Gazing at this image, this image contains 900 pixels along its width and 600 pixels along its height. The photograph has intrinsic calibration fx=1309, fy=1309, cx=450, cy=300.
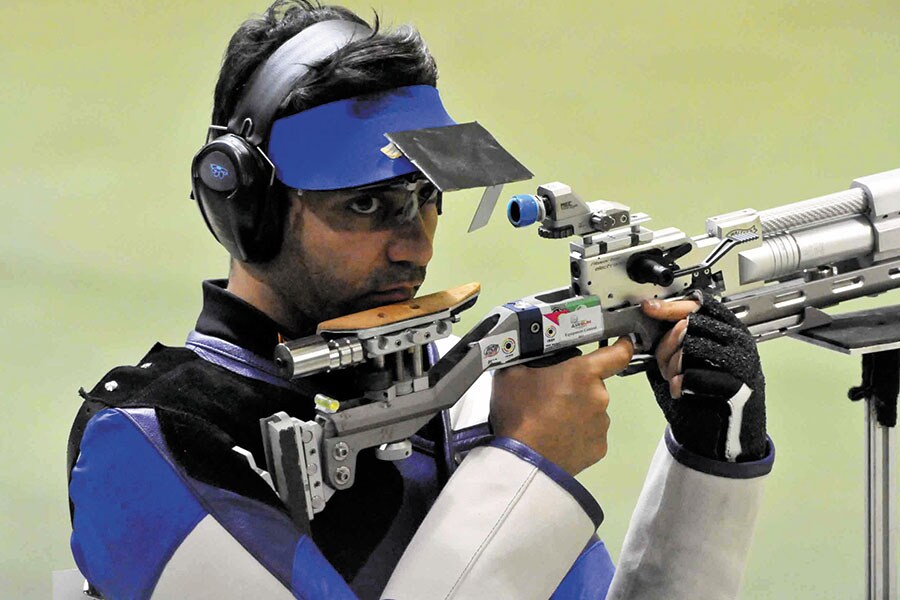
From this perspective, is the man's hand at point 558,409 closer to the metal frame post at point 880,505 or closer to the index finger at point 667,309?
the index finger at point 667,309

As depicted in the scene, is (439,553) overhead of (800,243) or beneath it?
beneath

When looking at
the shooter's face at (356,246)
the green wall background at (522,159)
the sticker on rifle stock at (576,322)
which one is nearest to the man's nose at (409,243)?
the shooter's face at (356,246)

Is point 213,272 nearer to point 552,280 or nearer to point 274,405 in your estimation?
point 552,280

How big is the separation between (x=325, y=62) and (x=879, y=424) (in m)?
1.29

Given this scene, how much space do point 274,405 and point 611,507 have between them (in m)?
1.99

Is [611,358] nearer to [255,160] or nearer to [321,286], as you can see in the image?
[321,286]

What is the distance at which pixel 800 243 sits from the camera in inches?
88.4

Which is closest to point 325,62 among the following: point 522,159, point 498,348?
point 498,348

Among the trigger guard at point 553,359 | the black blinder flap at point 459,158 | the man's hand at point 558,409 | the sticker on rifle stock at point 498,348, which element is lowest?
the man's hand at point 558,409

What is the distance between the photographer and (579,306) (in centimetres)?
198

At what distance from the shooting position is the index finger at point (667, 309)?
205 cm

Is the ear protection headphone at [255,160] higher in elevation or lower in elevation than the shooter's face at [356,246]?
higher

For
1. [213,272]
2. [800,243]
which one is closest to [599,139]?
[213,272]

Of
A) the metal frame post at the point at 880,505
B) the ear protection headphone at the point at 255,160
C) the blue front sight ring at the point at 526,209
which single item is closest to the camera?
the ear protection headphone at the point at 255,160
